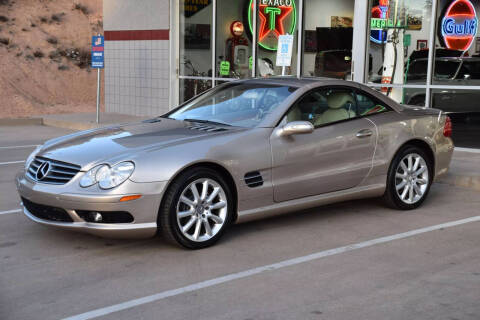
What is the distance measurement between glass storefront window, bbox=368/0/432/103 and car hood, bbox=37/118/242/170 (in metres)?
6.59

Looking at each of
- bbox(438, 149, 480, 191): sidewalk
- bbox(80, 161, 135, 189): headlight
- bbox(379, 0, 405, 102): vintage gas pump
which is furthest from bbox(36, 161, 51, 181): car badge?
bbox(379, 0, 405, 102): vintage gas pump

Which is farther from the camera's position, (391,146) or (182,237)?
(391,146)

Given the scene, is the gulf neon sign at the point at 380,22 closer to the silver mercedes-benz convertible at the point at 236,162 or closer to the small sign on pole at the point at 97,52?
the silver mercedes-benz convertible at the point at 236,162

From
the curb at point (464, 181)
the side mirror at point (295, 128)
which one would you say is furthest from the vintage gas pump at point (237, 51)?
the side mirror at point (295, 128)

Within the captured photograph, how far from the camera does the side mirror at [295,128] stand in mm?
5871

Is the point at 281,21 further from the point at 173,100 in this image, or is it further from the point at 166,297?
the point at 166,297

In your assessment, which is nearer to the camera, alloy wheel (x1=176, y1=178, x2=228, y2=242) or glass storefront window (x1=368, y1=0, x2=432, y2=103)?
alloy wheel (x1=176, y1=178, x2=228, y2=242)

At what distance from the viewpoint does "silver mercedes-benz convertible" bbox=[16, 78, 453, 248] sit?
517 cm

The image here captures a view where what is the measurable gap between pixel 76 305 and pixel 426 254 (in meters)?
2.90

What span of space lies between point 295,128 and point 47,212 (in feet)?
7.47

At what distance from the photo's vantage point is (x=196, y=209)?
5383 millimetres

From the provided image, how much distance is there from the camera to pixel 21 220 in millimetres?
6535

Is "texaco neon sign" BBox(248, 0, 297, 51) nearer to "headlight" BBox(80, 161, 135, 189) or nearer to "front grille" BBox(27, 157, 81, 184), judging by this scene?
"front grille" BBox(27, 157, 81, 184)

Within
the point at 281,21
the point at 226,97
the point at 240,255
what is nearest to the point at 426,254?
the point at 240,255
